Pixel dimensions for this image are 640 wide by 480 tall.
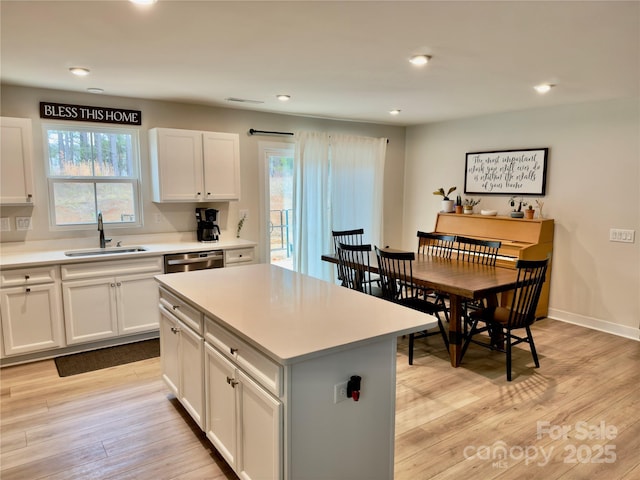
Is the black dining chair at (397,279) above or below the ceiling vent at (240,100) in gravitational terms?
below

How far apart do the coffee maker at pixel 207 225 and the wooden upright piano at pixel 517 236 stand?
303 cm

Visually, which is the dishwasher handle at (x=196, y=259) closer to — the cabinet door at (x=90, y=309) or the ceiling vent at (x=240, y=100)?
the cabinet door at (x=90, y=309)

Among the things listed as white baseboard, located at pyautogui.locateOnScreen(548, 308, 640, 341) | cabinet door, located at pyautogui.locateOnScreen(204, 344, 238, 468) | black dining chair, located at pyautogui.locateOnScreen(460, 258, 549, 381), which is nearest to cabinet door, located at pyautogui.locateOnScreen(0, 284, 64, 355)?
cabinet door, located at pyautogui.locateOnScreen(204, 344, 238, 468)

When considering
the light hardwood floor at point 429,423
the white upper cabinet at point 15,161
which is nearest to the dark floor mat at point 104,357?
the light hardwood floor at point 429,423

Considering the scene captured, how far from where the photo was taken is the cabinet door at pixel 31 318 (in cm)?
341

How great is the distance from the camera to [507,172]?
5.14 metres

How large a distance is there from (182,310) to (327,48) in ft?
6.07

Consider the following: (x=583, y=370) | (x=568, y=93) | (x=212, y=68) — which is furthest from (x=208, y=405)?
(x=568, y=93)

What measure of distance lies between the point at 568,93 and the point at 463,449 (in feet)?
10.9

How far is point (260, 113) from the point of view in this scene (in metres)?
5.05

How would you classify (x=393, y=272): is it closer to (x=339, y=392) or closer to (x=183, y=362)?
(x=183, y=362)

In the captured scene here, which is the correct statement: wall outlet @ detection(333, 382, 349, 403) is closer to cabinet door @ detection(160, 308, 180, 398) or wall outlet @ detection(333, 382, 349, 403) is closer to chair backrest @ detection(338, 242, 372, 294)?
cabinet door @ detection(160, 308, 180, 398)

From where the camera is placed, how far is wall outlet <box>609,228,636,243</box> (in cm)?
420

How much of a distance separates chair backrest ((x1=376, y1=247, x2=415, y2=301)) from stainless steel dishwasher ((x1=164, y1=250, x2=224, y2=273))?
66.7 inches
